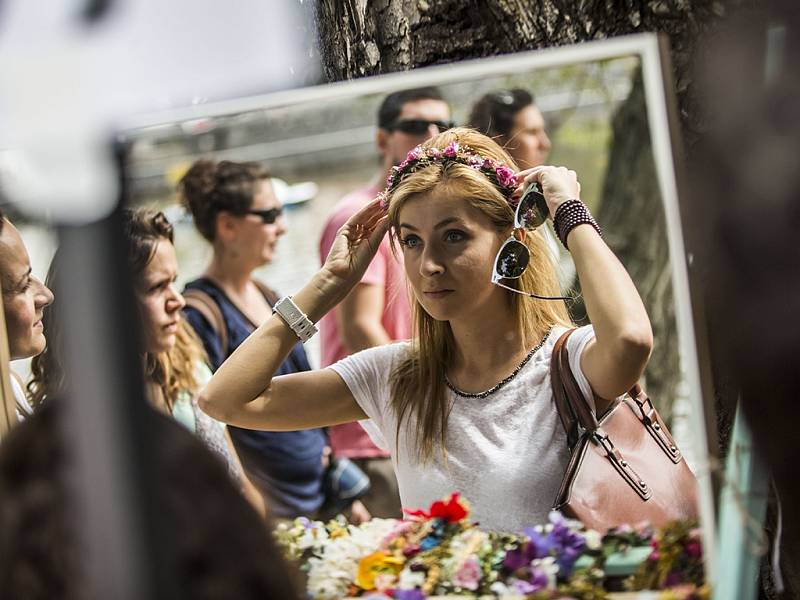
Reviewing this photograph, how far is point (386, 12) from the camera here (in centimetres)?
165

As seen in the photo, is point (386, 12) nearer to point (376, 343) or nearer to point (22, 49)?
point (376, 343)

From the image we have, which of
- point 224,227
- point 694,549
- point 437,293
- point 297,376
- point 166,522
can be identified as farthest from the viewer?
point 224,227

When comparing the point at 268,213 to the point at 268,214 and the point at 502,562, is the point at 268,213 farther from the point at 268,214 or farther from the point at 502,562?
the point at 502,562

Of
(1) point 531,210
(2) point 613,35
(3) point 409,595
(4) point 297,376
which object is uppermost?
(2) point 613,35

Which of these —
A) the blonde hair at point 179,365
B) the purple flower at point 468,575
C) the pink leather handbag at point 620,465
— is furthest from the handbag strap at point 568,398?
the blonde hair at point 179,365

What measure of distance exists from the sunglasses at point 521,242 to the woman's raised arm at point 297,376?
0.66 ft

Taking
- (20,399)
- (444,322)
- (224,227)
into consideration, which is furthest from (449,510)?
(20,399)

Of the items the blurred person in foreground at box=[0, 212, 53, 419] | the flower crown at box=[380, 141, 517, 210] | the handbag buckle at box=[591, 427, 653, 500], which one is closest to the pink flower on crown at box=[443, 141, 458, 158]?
the flower crown at box=[380, 141, 517, 210]

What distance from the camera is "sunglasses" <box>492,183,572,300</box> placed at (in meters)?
1.45

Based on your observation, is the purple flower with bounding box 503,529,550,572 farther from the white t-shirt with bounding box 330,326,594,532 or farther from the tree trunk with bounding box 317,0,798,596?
the tree trunk with bounding box 317,0,798,596

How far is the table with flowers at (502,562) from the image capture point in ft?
4.18

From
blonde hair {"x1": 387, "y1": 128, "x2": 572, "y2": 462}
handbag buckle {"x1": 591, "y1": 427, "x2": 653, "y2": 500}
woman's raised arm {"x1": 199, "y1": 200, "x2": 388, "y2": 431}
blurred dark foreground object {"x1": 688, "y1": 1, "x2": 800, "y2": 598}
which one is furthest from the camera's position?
woman's raised arm {"x1": 199, "y1": 200, "x2": 388, "y2": 431}

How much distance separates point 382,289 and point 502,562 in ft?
1.52

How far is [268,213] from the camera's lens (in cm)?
168
